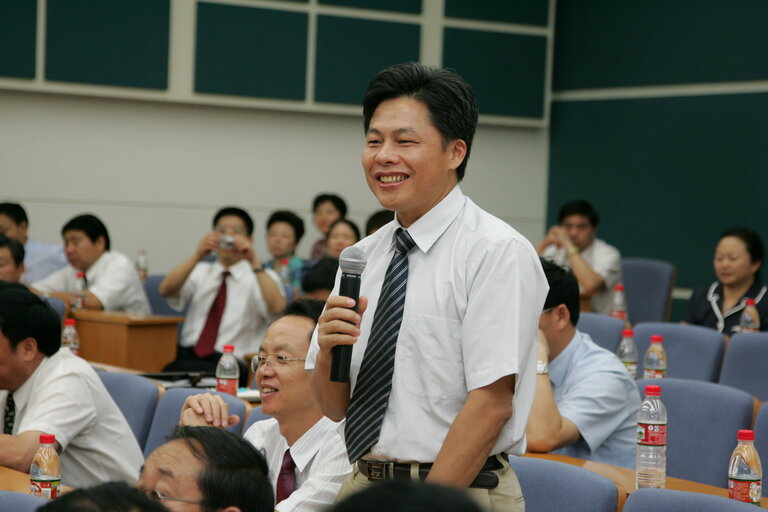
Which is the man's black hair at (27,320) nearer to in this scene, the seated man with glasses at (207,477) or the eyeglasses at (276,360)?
the eyeglasses at (276,360)

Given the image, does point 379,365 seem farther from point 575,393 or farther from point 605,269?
point 605,269

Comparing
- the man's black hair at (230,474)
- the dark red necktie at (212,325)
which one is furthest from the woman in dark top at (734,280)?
the man's black hair at (230,474)

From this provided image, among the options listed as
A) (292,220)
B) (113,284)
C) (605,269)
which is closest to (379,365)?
(113,284)

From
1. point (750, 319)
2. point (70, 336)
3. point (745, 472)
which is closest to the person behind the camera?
point (745, 472)

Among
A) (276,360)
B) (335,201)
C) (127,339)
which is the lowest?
(127,339)

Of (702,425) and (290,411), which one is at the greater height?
(290,411)

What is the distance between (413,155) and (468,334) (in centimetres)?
35

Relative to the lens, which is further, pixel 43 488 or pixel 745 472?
pixel 745 472

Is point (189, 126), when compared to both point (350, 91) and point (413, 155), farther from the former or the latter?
point (413, 155)

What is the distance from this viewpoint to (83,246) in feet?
21.7

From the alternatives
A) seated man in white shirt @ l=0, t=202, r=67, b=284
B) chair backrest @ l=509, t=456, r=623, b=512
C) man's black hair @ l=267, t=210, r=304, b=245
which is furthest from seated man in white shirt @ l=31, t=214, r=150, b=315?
chair backrest @ l=509, t=456, r=623, b=512

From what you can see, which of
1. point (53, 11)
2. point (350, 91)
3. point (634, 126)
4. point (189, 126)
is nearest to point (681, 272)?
point (634, 126)

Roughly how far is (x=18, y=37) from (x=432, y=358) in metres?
6.44

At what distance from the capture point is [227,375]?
4.17m
